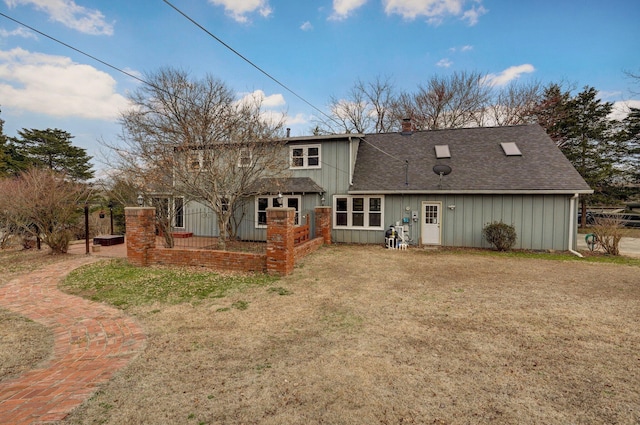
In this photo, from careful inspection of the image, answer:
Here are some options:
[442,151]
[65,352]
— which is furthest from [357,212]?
[65,352]

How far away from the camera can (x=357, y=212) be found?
1250 centimetres

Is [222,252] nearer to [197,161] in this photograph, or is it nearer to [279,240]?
[279,240]

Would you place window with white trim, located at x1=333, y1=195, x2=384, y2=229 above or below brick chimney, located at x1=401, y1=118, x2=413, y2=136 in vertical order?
below

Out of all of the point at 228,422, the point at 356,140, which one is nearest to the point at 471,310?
the point at 228,422

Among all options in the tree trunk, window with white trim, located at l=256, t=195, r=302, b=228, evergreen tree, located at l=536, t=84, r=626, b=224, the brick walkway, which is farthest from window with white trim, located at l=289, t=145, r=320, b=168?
evergreen tree, located at l=536, t=84, r=626, b=224

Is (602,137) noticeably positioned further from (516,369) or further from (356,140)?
(516,369)

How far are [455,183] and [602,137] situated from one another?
18552 mm

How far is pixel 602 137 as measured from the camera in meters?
21.0

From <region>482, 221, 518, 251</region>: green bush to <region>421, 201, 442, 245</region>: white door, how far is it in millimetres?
1785

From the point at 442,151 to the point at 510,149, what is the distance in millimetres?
2702

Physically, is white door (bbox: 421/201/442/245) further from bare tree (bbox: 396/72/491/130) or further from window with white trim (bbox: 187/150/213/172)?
bare tree (bbox: 396/72/491/130)

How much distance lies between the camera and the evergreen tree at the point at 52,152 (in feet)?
90.1

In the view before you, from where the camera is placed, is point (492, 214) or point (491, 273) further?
point (492, 214)

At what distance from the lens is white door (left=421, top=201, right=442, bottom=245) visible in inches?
458
